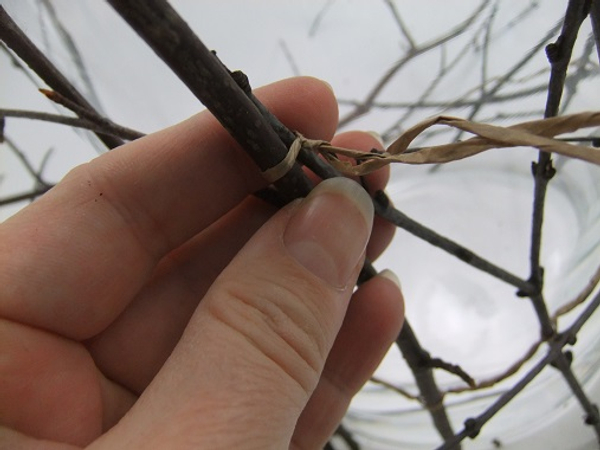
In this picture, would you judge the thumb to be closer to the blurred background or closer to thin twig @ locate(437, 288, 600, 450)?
thin twig @ locate(437, 288, 600, 450)

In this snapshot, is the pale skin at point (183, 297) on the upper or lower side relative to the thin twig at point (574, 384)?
upper

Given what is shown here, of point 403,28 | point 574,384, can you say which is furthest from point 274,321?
point 403,28

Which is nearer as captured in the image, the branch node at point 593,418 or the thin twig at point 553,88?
the thin twig at point 553,88

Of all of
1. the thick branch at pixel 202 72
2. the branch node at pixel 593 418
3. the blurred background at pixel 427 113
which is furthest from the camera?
the blurred background at pixel 427 113

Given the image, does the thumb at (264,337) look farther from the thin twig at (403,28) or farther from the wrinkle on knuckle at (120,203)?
the thin twig at (403,28)

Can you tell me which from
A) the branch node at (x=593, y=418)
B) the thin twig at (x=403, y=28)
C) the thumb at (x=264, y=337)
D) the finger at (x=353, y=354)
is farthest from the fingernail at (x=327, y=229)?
the thin twig at (x=403, y=28)

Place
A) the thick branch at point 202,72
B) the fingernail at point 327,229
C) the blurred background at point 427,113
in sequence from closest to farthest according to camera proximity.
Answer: the thick branch at point 202,72
the fingernail at point 327,229
the blurred background at point 427,113

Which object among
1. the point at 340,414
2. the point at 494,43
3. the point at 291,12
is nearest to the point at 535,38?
the point at 494,43
